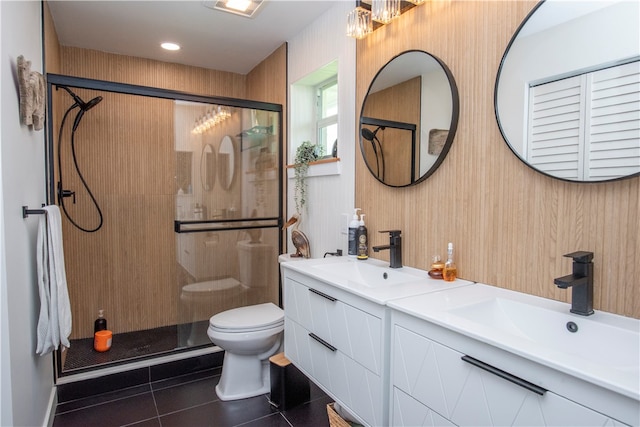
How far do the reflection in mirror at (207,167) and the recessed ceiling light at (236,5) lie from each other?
0.90 meters

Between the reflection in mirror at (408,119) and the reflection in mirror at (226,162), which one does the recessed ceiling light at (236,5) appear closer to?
the reflection in mirror at (226,162)

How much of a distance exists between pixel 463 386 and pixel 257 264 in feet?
7.08

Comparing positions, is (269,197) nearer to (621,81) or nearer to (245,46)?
(245,46)

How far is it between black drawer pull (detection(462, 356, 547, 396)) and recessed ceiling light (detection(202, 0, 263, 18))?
226 centimetres

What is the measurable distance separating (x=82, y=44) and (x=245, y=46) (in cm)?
132

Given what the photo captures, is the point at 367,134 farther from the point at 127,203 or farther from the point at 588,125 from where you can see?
the point at 127,203

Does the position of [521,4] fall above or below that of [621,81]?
above

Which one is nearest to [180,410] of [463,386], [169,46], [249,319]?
[249,319]

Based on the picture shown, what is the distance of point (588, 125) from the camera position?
1.11 metres

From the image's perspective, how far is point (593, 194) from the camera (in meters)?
1.10

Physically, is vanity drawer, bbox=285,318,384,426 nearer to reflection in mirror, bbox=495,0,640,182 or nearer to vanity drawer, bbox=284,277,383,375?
vanity drawer, bbox=284,277,383,375

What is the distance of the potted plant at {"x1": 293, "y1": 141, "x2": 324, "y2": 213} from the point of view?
101 inches

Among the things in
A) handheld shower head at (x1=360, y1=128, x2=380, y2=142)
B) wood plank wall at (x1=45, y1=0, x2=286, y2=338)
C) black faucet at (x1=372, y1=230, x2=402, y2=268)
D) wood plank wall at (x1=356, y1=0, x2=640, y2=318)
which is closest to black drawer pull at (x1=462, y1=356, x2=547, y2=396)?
wood plank wall at (x1=356, y1=0, x2=640, y2=318)

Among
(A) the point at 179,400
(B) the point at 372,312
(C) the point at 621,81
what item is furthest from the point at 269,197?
(C) the point at 621,81
